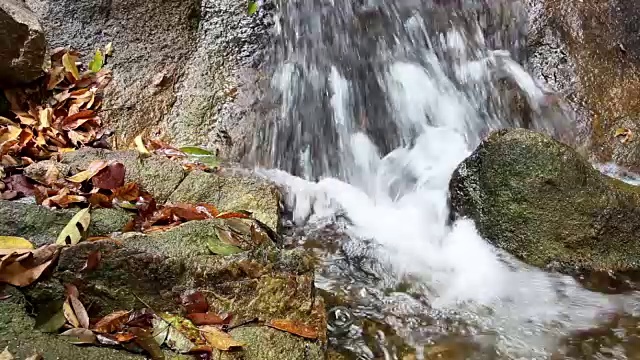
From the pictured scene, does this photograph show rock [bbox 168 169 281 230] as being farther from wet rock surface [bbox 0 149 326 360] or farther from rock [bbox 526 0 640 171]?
rock [bbox 526 0 640 171]

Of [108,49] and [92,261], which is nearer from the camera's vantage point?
[92,261]

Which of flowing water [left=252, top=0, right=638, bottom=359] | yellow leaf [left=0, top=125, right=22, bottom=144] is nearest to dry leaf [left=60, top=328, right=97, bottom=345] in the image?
flowing water [left=252, top=0, right=638, bottom=359]

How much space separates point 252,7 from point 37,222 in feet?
14.8

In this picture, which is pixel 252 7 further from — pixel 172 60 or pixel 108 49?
pixel 108 49

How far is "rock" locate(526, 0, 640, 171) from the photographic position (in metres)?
6.11

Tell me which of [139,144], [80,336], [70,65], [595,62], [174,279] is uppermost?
[595,62]

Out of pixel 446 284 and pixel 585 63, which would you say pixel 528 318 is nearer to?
pixel 446 284

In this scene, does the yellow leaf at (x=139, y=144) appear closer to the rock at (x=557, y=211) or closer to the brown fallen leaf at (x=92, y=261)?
the brown fallen leaf at (x=92, y=261)

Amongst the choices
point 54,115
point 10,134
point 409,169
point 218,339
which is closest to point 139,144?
point 54,115

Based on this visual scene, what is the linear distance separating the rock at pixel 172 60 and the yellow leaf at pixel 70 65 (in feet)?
0.91

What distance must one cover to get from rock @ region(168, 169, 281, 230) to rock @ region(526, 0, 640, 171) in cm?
385

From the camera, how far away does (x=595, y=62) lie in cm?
654

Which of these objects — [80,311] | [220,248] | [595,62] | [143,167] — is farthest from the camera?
[595,62]

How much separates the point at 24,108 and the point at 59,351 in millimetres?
3377
